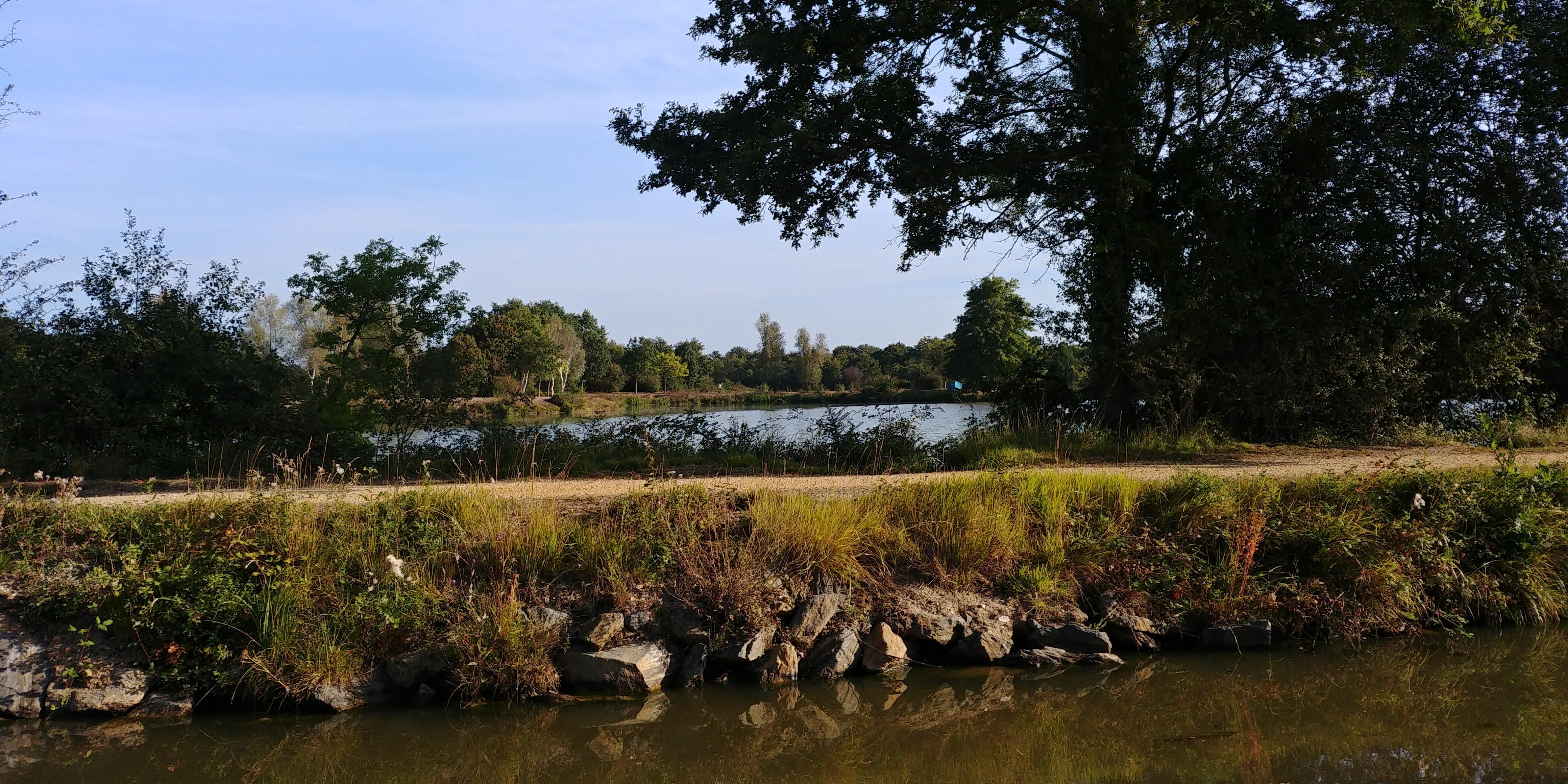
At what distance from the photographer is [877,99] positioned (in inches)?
554

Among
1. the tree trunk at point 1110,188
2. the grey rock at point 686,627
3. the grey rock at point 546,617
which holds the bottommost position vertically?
the grey rock at point 686,627

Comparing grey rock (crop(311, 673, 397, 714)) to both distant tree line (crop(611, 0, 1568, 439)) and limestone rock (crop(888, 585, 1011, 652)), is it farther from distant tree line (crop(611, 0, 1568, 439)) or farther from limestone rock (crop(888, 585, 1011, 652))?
distant tree line (crop(611, 0, 1568, 439))

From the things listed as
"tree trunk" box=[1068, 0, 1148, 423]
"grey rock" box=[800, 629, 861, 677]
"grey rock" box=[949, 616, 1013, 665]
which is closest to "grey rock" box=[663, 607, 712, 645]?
"grey rock" box=[800, 629, 861, 677]

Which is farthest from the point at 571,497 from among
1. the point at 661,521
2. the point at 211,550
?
the point at 211,550

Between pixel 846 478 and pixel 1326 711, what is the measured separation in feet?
17.4

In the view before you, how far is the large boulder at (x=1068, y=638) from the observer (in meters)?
8.60

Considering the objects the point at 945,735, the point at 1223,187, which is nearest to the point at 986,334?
the point at 1223,187

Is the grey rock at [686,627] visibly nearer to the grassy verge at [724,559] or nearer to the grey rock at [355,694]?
the grassy verge at [724,559]

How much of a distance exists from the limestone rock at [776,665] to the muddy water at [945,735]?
146 mm

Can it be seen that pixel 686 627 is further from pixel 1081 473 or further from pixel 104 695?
pixel 1081 473

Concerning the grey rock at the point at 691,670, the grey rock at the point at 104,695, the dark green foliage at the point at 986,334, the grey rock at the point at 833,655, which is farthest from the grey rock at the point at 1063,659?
the dark green foliage at the point at 986,334

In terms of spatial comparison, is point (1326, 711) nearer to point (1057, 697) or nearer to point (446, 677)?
point (1057, 697)

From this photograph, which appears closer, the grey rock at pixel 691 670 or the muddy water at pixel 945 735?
the muddy water at pixel 945 735

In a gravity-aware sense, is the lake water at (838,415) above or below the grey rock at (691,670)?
above
